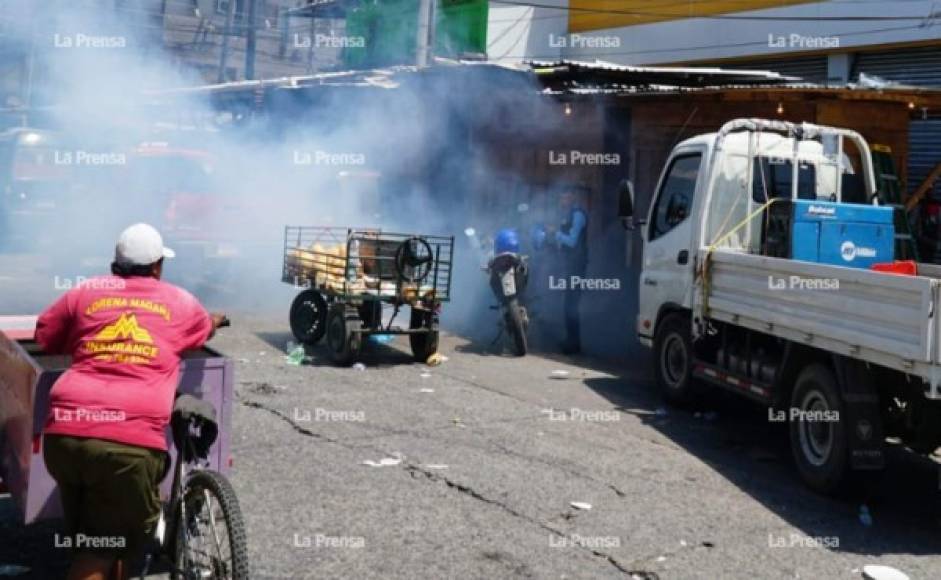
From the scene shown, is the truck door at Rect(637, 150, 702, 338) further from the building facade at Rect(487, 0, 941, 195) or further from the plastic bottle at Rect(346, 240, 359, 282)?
the building facade at Rect(487, 0, 941, 195)

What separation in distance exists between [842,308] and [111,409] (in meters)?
4.36

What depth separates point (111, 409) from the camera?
142 inches

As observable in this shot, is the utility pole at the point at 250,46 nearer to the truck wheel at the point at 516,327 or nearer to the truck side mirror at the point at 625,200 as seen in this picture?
the truck wheel at the point at 516,327

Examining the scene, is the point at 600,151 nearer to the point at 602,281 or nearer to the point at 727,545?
the point at 602,281

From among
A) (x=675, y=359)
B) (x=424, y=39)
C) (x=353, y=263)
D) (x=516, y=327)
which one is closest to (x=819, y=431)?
(x=675, y=359)

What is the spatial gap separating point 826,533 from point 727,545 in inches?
28.1

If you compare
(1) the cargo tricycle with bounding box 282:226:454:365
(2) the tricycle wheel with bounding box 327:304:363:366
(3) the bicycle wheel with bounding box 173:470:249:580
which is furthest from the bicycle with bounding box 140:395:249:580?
(1) the cargo tricycle with bounding box 282:226:454:365

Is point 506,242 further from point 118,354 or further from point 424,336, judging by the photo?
point 118,354

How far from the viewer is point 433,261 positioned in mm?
10352

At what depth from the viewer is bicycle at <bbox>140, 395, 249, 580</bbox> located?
3.74m

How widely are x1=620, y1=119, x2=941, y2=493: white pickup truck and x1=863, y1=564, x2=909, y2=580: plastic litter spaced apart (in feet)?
3.10

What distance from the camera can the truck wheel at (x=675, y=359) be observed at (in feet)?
28.3

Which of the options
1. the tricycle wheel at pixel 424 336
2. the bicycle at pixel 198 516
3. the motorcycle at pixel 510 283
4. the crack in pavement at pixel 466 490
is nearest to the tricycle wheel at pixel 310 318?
the tricycle wheel at pixel 424 336

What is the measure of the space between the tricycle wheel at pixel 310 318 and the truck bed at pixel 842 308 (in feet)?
14.9
